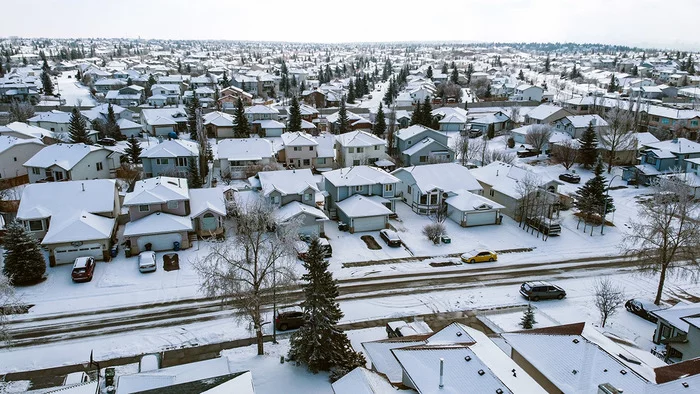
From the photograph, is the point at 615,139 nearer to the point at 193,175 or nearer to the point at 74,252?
the point at 193,175

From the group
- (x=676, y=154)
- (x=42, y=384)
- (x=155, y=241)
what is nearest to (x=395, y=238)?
(x=155, y=241)

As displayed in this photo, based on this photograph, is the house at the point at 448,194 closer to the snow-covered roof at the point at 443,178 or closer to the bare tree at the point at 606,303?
the snow-covered roof at the point at 443,178

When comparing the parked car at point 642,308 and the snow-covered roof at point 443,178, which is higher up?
the snow-covered roof at point 443,178

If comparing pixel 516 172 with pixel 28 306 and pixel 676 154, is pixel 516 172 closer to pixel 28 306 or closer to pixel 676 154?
pixel 676 154

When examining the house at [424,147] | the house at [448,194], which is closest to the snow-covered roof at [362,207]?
the house at [448,194]

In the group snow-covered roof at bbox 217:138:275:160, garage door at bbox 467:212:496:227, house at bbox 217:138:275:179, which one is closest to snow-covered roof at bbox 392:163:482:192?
garage door at bbox 467:212:496:227

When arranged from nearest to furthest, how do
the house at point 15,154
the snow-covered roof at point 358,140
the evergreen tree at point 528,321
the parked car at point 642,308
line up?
the evergreen tree at point 528,321 < the parked car at point 642,308 < the house at point 15,154 < the snow-covered roof at point 358,140
